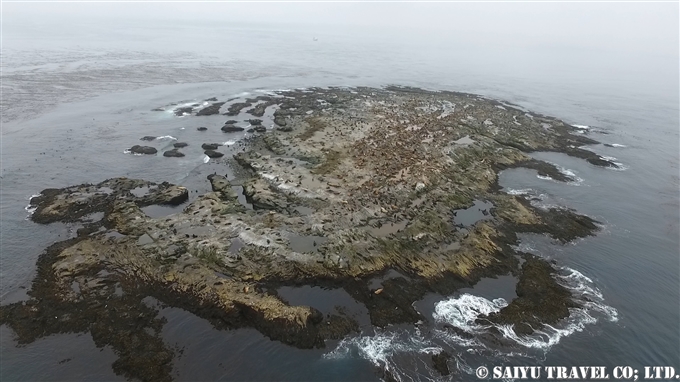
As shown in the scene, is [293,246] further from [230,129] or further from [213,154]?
[230,129]

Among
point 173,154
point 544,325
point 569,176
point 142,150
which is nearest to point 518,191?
point 569,176

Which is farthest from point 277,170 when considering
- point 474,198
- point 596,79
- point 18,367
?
point 596,79

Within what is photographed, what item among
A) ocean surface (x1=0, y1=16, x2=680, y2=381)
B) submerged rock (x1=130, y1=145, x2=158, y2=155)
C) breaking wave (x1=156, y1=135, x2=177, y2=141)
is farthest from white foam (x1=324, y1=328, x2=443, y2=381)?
breaking wave (x1=156, y1=135, x2=177, y2=141)

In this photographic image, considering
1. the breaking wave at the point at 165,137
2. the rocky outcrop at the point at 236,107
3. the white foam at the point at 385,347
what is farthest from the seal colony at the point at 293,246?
the rocky outcrop at the point at 236,107

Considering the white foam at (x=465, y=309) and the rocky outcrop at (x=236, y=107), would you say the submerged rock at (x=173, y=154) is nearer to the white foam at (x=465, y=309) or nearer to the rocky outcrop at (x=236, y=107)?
the rocky outcrop at (x=236, y=107)

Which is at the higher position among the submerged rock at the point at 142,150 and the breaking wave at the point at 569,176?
the breaking wave at the point at 569,176

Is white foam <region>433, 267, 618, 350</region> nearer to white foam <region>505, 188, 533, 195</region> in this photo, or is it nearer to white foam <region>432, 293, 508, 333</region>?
white foam <region>432, 293, 508, 333</region>
